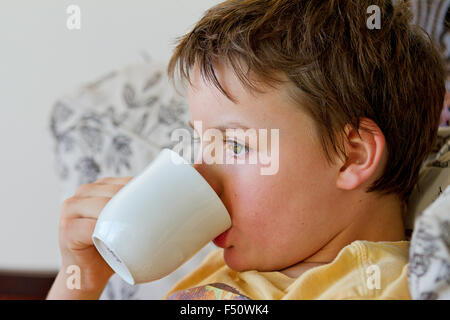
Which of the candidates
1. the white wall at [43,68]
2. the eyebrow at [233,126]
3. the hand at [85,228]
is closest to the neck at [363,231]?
the eyebrow at [233,126]

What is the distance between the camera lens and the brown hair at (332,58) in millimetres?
771

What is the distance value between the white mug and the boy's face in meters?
0.06

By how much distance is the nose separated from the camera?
2.63 ft

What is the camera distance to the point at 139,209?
0.72 m

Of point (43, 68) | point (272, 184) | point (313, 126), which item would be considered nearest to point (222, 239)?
point (272, 184)

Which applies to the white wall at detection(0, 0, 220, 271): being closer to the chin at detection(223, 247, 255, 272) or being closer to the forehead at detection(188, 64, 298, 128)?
the forehead at detection(188, 64, 298, 128)

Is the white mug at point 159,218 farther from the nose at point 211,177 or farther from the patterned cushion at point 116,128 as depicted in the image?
the patterned cushion at point 116,128

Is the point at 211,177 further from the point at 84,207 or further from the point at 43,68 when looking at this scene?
the point at 43,68

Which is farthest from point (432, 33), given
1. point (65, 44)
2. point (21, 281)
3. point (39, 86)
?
point (21, 281)

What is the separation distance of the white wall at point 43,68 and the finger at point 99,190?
1.39ft

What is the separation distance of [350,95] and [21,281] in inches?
48.6

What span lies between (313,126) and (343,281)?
22cm

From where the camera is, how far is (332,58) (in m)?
0.78

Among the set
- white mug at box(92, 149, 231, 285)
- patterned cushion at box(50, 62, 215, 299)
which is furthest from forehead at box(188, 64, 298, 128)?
patterned cushion at box(50, 62, 215, 299)
